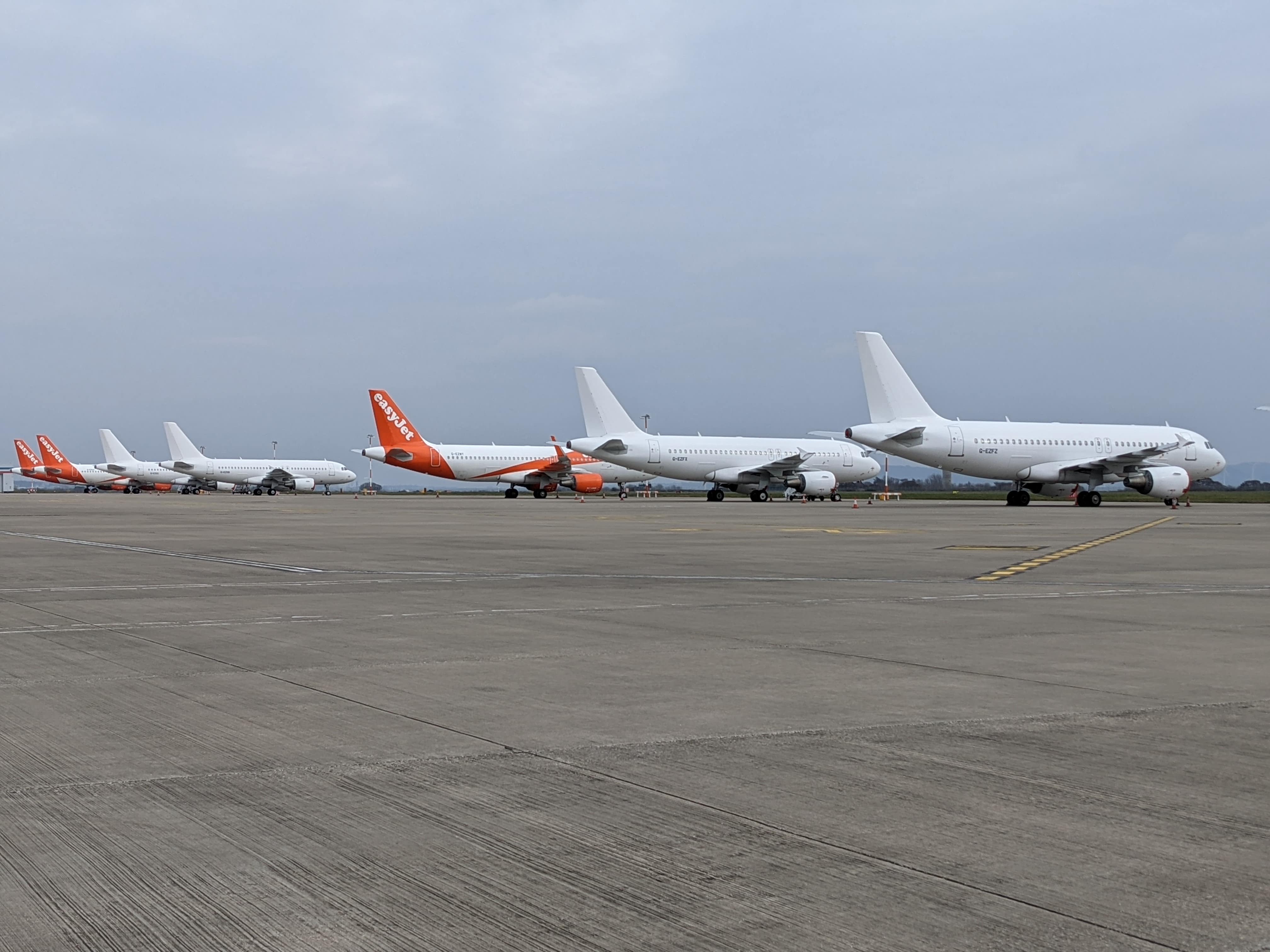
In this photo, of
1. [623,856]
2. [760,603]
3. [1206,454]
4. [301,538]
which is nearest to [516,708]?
[623,856]

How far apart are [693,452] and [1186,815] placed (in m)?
62.2

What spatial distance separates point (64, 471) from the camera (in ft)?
431

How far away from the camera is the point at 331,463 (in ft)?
378

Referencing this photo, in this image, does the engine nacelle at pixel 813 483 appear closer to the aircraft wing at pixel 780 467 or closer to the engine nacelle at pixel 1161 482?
the aircraft wing at pixel 780 467

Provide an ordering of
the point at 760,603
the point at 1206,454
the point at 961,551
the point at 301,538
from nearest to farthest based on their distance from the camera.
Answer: the point at 760,603 → the point at 961,551 → the point at 301,538 → the point at 1206,454

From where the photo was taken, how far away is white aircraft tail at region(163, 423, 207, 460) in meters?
110

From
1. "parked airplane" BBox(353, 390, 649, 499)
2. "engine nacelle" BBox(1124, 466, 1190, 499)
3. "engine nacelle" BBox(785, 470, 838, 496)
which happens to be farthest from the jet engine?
"engine nacelle" BBox(1124, 466, 1190, 499)

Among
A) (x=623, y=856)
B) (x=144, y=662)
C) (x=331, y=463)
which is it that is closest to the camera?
(x=623, y=856)

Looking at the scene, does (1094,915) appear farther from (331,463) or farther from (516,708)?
(331,463)

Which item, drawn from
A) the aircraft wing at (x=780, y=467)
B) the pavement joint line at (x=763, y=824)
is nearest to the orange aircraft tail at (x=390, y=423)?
the aircraft wing at (x=780, y=467)

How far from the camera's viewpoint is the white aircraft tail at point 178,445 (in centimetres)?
10962

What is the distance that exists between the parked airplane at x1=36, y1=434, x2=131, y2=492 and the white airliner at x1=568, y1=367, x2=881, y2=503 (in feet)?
264

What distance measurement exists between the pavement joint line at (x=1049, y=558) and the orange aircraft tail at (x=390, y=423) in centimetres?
5311

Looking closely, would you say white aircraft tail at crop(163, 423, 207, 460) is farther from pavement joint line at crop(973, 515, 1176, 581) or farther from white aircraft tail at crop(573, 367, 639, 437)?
pavement joint line at crop(973, 515, 1176, 581)
